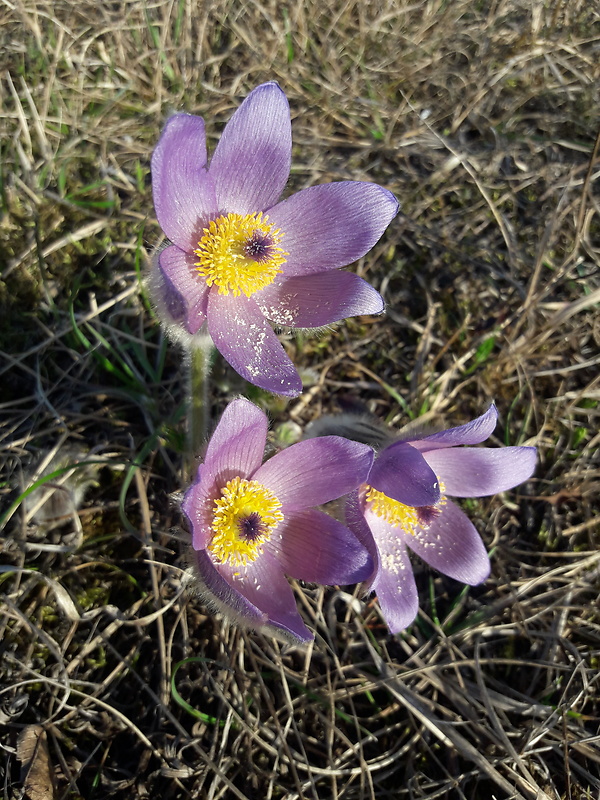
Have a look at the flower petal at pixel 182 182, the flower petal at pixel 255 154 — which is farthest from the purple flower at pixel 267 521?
the flower petal at pixel 255 154

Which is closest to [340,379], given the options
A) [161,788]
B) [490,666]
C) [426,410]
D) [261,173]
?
[426,410]

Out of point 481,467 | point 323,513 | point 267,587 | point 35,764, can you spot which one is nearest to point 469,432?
point 481,467

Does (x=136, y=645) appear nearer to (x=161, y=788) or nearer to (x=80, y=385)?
(x=161, y=788)

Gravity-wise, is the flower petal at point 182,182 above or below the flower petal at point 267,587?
A: above

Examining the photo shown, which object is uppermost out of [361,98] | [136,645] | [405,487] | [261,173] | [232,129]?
[232,129]

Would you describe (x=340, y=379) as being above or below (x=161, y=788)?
above

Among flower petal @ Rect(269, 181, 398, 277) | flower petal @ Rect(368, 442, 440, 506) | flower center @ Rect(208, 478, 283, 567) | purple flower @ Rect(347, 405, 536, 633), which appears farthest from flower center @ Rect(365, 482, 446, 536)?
flower petal @ Rect(269, 181, 398, 277)

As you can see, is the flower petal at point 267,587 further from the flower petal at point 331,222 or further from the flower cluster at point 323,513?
the flower petal at point 331,222
